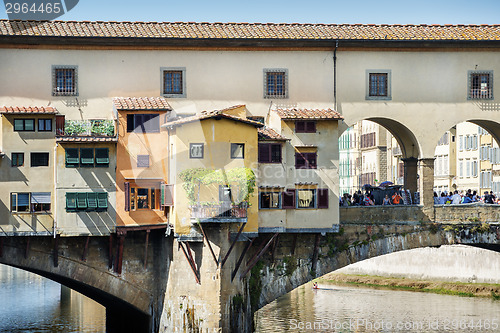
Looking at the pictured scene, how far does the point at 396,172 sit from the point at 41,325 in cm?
3856

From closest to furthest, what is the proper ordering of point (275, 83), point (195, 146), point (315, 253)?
point (195, 146)
point (315, 253)
point (275, 83)

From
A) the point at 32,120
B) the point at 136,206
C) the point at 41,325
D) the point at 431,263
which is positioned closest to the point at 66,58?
the point at 32,120

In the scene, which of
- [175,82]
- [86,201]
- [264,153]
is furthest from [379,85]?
[86,201]

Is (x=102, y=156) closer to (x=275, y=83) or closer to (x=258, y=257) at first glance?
(x=258, y=257)

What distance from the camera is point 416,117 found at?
50031mm

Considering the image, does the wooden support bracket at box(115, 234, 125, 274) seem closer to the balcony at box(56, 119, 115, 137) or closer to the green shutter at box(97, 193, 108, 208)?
the green shutter at box(97, 193, 108, 208)

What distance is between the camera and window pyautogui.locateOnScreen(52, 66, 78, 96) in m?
47.4

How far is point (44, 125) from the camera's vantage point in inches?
1801

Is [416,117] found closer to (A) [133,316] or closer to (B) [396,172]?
(A) [133,316]

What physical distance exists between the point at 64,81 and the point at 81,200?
5690 millimetres

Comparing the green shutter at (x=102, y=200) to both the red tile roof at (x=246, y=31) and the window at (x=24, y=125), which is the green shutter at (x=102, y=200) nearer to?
the window at (x=24, y=125)

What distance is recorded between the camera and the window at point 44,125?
4572 cm

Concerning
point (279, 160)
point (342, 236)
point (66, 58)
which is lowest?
point (342, 236)

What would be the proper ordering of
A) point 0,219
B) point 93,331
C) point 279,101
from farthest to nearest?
1. point 93,331
2. point 279,101
3. point 0,219
